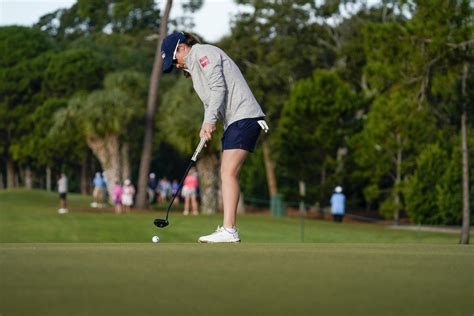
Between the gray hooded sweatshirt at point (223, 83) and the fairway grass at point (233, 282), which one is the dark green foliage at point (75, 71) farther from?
the fairway grass at point (233, 282)

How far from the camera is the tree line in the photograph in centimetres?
3500

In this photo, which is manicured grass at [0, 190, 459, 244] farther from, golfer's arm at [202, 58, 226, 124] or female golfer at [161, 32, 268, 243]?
golfer's arm at [202, 58, 226, 124]

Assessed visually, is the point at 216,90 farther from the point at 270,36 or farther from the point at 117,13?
the point at 270,36

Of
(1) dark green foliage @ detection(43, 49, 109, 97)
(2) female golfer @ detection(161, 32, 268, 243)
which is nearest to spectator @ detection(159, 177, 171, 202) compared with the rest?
(1) dark green foliage @ detection(43, 49, 109, 97)

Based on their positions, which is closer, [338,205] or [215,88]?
[215,88]

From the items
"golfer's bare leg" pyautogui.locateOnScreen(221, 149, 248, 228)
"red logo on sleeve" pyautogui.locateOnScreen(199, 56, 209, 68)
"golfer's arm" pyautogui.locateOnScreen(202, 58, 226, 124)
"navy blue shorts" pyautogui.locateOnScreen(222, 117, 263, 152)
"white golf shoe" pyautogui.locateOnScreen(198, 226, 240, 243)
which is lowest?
"white golf shoe" pyautogui.locateOnScreen(198, 226, 240, 243)

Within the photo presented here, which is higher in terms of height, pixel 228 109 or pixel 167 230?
pixel 228 109

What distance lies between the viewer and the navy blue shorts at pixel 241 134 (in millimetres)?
11203

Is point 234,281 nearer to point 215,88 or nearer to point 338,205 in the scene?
point 215,88

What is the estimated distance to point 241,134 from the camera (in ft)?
36.7

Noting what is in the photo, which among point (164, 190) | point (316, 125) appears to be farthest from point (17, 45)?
point (316, 125)

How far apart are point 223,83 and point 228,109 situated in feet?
1.04

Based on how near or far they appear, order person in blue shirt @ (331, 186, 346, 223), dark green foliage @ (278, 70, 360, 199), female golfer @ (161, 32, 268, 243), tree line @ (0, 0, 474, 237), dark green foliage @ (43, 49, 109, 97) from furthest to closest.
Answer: dark green foliage @ (43, 49, 109, 97) → dark green foliage @ (278, 70, 360, 199) → person in blue shirt @ (331, 186, 346, 223) → tree line @ (0, 0, 474, 237) → female golfer @ (161, 32, 268, 243)

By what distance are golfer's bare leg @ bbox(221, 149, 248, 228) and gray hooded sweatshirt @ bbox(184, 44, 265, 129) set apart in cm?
32
